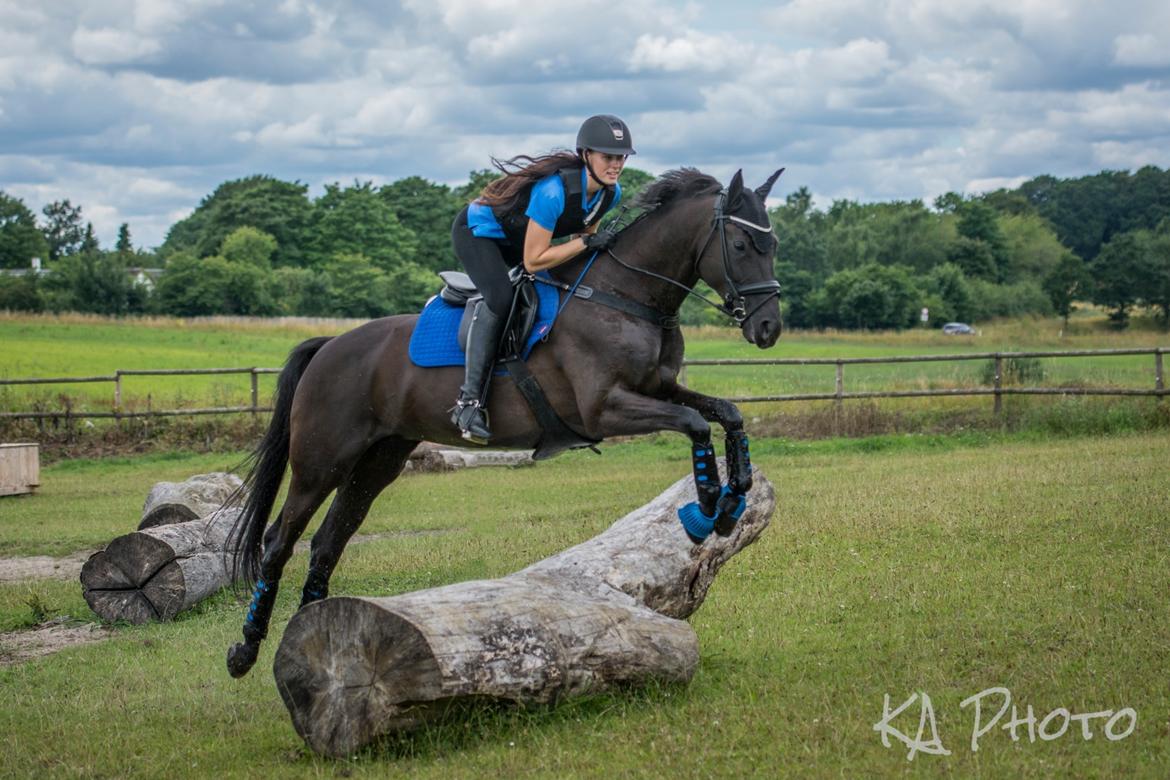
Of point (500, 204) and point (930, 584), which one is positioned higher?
A: point (500, 204)

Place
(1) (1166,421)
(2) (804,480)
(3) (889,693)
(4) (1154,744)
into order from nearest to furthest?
1. (4) (1154,744)
2. (3) (889,693)
3. (2) (804,480)
4. (1) (1166,421)

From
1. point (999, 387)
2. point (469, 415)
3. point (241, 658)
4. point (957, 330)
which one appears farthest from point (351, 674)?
point (957, 330)

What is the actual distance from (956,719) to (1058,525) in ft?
18.9

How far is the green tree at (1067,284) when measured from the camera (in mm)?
75000

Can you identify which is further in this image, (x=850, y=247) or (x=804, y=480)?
(x=850, y=247)

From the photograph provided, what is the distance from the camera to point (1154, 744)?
5.47m

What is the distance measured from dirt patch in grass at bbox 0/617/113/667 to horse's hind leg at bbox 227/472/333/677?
239 cm

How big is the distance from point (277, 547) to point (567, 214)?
3.00 meters

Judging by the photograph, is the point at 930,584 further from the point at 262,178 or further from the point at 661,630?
the point at 262,178

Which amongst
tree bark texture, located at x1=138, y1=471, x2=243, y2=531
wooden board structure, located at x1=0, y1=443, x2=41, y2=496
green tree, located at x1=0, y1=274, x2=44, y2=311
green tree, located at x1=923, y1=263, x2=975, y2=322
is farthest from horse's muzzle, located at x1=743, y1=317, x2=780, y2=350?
green tree, located at x1=923, y1=263, x2=975, y2=322

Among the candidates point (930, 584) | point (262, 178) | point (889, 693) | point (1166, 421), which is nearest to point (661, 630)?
Result: point (889, 693)

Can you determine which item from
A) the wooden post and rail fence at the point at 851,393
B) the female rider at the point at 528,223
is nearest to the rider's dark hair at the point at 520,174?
the female rider at the point at 528,223

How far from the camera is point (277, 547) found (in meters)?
8.09

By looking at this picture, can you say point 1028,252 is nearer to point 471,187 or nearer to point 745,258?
point 471,187
